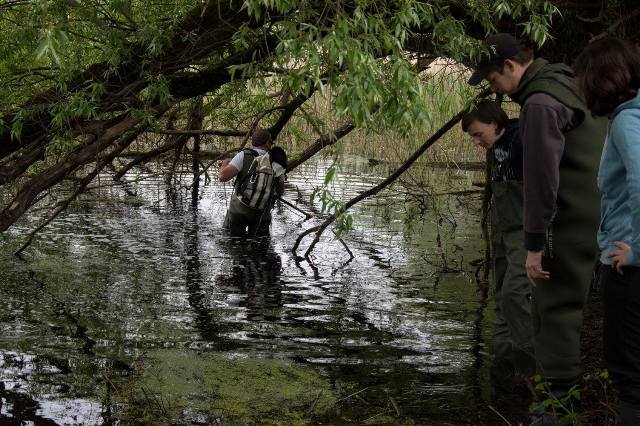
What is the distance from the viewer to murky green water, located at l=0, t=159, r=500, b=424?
539 cm

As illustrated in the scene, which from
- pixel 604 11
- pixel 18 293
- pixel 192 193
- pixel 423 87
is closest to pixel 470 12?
pixel 604 11

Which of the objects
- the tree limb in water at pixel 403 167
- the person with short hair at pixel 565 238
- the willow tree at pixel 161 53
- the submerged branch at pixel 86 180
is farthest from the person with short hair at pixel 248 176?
the person with short hair at pixel 565 238

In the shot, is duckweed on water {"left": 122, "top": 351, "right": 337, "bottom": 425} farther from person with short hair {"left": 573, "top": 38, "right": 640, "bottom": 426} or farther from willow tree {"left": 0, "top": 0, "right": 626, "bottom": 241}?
person with short hair {"left": 573, "top": 38, "right": 640, "bottom": 426}

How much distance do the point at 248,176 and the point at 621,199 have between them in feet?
24.4

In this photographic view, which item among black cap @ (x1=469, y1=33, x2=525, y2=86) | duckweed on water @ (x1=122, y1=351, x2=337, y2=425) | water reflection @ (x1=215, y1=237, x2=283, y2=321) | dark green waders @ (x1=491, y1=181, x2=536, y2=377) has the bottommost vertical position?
duckweed on water @ (x1=122, y1=351, x2=337, y2=425)

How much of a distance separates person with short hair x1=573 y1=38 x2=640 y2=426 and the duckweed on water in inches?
88.1

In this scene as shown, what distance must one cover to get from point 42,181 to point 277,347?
2.39m

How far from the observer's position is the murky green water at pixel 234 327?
539 centimetres

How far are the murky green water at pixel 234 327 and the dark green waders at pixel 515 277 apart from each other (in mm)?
431

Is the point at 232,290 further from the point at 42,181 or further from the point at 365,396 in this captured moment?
the point at 365,396

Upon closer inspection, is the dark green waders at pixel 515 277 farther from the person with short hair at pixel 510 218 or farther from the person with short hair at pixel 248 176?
the person with short hair at pixel 248 176

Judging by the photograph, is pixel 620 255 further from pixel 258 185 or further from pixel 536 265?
pixel 258 185

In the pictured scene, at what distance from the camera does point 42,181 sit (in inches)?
276

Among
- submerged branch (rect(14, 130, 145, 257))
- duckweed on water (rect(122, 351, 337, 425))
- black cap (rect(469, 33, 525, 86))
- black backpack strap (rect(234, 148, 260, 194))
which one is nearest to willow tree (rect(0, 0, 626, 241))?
black cap (rect(469, 33, 525, 86))
